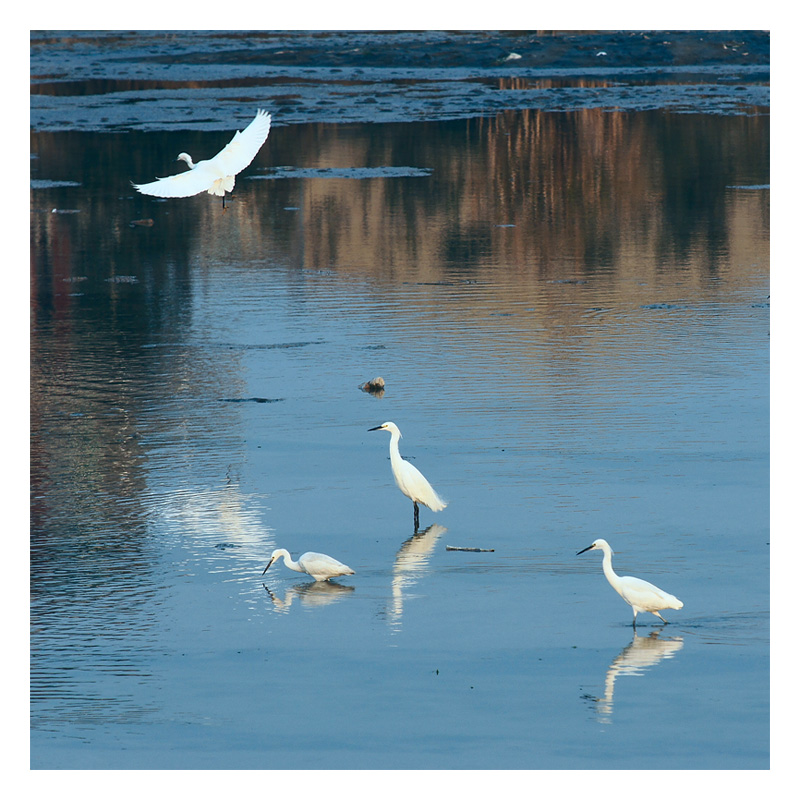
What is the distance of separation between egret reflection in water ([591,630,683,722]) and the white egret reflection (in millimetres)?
1335

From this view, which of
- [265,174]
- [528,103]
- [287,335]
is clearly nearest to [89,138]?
[265,174]

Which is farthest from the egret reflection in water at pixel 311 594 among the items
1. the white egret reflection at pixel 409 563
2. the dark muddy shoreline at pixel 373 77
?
the dark muddy shoreline at pixel 373 77

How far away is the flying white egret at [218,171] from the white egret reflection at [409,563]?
292 centimetres

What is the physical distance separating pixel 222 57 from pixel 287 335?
68.0 feet

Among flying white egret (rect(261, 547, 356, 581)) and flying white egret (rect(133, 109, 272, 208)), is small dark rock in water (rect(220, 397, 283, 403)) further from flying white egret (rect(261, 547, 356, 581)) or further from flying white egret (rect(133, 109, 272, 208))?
flying white egret (rect(261, 547, 356, 581))

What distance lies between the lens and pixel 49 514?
992 cm

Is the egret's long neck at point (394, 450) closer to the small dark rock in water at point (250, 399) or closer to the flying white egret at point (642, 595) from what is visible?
the flying white egret at point (642, 595)

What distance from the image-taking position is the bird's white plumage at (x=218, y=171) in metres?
10.1

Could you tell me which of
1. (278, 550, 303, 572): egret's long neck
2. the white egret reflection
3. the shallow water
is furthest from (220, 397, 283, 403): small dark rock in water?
(278, 550, 303, 572): egret's long neck

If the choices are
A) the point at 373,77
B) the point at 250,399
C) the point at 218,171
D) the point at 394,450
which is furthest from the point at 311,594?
the point at 373,77

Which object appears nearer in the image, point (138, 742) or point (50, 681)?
point (138, 742)

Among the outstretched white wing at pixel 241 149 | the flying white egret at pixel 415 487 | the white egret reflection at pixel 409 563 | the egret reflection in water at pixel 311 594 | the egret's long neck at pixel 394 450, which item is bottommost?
the egret reflection in water at pixel 311 594

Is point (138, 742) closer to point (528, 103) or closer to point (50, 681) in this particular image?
point (50, 681)

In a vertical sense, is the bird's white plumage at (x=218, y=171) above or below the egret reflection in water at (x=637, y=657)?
above
